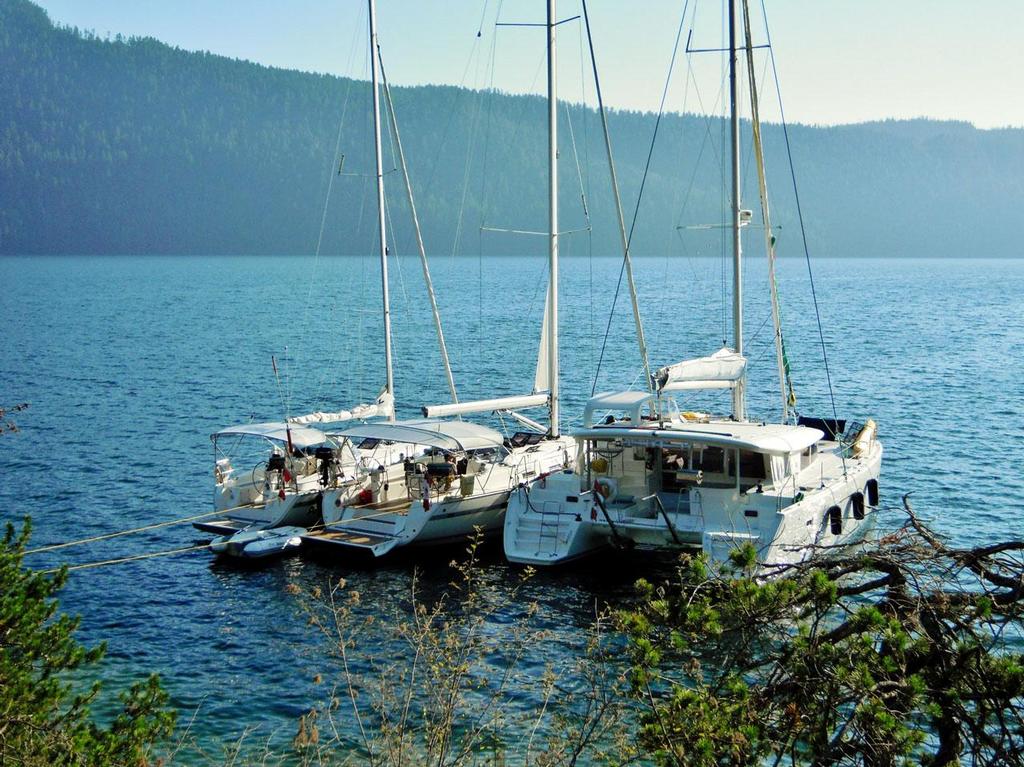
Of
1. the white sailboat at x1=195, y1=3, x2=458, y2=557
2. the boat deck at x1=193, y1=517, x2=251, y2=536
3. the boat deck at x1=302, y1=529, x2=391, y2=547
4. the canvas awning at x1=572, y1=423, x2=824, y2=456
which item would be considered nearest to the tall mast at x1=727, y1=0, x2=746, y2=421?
the canvas awning at x1=572, y1=423, x2=824, y2=456

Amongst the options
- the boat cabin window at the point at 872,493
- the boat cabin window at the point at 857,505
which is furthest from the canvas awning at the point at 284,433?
the boat cabin window at the point at 872,493

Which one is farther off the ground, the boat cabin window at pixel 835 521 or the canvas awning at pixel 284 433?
the canvas awning at pixel 284 433

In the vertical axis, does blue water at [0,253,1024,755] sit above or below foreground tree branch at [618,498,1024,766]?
below

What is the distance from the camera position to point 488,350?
7188cm

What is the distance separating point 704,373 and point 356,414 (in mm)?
9574

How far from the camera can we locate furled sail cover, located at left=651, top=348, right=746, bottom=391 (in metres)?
25.4

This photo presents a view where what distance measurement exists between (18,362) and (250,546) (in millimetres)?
A: 46691

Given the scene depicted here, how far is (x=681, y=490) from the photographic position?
24.1 m

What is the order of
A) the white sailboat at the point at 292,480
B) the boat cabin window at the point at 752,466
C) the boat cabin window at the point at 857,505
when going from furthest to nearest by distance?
the white sailboat at the point at 292,480 < the boat cabin window at the point at 857,505 < the boat cabin window at the point at 752,466

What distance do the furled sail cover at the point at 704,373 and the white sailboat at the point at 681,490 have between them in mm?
37

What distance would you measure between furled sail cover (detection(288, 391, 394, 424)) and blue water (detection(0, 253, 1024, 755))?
4.23m

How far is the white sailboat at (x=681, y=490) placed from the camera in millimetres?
23016

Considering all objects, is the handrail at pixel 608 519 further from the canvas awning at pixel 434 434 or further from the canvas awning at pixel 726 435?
the canvas awning at pixel 434 434

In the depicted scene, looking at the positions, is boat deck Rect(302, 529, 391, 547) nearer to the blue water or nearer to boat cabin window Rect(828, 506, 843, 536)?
the blue water
